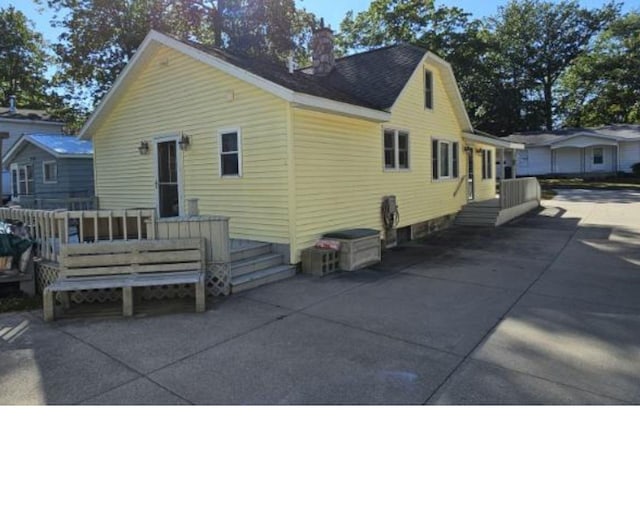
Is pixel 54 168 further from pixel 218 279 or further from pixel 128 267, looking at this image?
pixel 218 279

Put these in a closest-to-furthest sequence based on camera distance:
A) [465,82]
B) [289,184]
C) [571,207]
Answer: [289,184]
[571,207]
[465,82]

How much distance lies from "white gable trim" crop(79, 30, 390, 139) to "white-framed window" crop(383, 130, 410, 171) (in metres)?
1.10

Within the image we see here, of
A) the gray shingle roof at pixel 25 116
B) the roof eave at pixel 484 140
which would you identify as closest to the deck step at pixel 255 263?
the roof eave at pixel 484 140

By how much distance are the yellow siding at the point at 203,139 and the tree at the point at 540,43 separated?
42768 millimetres

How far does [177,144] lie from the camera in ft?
33.2

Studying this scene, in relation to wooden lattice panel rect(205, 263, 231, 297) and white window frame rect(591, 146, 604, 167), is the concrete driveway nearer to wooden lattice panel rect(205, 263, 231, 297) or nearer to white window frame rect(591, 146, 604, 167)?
wooden lattice panel rect(205, 263, 231, 297)

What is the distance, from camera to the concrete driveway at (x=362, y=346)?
3652mm

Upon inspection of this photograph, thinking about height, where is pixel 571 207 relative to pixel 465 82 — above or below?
below

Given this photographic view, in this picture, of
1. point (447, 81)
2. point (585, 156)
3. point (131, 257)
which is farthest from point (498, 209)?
point (585, 156)

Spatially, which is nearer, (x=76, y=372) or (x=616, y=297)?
(x=76, y=372)

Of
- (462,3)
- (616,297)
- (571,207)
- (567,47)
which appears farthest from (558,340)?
(567,47)

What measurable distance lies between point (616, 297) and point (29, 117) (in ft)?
104

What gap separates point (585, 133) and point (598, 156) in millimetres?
2909
